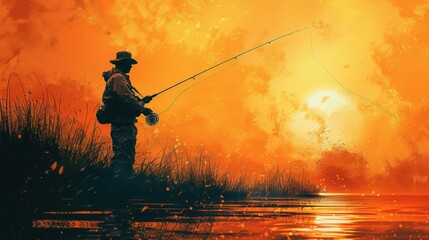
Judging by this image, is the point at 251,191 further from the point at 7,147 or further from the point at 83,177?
the point at 7,147

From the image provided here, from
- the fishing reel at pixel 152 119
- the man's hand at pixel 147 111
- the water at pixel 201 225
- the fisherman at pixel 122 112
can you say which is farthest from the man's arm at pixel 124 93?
the water at pixel 201 225

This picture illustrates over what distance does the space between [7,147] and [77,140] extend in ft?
9.75

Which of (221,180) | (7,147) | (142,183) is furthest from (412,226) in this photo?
(221,180)

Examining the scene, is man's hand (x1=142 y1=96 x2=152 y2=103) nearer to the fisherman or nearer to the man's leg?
the fisherman

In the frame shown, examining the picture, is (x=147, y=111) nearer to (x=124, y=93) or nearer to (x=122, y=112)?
(x=122, y=112)

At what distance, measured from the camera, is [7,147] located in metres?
8.44

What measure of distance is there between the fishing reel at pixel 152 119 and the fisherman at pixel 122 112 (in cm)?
46

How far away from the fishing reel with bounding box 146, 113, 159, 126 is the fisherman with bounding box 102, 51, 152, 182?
457mm

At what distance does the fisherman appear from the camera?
1191cm

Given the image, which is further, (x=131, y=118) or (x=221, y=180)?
(x=221, y=180)

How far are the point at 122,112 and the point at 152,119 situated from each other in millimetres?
841

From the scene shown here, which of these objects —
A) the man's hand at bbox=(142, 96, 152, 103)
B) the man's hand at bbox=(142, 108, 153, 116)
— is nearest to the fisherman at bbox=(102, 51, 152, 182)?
the man's hand at bbox=(142, 108, 153, 116)

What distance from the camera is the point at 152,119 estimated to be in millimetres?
12797

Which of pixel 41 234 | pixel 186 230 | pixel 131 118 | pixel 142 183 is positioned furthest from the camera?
pixel 142 183
